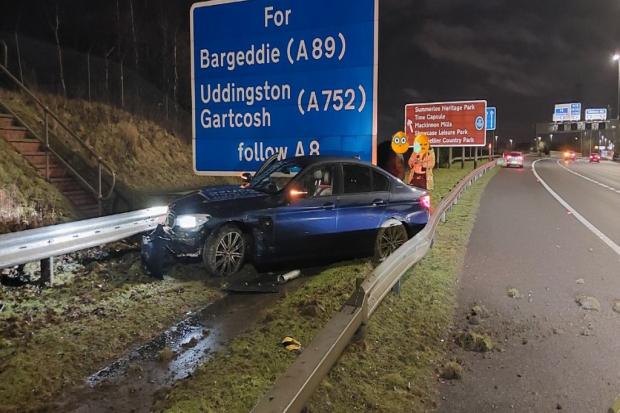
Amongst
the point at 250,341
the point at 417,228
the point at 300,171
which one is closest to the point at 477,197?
the point at 417,228

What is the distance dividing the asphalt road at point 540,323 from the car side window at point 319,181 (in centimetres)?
216

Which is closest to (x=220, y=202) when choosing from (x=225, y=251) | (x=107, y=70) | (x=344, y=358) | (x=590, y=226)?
(x=225, y=251)

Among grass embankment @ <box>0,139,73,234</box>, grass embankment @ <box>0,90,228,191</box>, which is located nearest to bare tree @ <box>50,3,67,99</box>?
grass embankment @ <box>0,90,228,191</box>

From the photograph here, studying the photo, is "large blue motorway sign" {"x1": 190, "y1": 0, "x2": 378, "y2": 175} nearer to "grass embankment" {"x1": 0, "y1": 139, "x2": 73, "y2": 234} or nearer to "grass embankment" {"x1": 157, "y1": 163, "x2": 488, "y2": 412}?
"grass embankment" {"x1": 157, "y1": 163, "x2": 488, "y2": 412}

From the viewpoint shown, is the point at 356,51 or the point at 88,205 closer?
the point at 356,51

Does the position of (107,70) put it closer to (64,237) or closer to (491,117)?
(64,237)

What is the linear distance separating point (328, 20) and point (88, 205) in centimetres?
902

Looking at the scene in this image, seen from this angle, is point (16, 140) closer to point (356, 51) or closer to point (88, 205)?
point (88, 205)

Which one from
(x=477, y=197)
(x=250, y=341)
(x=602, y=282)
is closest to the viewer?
(x=250, y=341)

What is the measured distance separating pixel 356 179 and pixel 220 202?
206 cm

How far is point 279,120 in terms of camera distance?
22.2 feet

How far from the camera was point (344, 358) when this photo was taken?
4.48m

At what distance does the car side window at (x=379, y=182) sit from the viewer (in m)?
8.10

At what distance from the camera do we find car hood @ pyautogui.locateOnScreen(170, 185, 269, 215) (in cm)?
681
